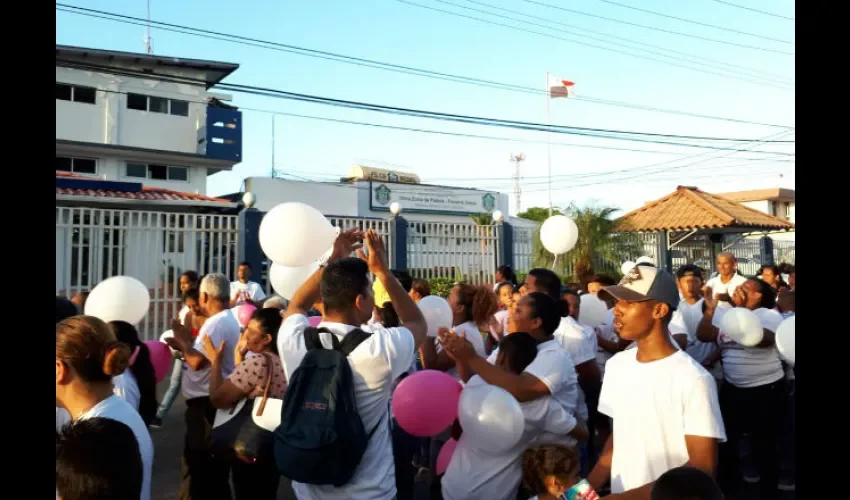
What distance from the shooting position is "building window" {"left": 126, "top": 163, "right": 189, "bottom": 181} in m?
23.5

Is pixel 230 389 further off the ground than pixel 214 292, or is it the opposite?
pixel 214 292

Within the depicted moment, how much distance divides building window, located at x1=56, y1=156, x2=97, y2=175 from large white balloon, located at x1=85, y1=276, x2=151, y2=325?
67.5 ft

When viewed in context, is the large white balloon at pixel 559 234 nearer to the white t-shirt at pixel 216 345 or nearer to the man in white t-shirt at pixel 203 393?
the man in white t-shirt at pixel 203 393

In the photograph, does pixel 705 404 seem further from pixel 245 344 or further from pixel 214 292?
pixel 214 292

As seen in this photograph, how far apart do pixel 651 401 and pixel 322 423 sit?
1184mm

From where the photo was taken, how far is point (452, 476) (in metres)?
2.88

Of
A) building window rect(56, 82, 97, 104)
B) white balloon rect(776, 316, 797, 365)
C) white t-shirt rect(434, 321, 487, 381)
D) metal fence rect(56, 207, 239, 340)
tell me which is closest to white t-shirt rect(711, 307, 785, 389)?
white balloon rect(776, 316, 797, 365)

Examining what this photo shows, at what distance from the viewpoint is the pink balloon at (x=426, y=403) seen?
117 inches

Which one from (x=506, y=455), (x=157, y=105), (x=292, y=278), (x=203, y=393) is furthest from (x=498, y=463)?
(x=157, y=105)

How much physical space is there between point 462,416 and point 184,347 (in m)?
1.95

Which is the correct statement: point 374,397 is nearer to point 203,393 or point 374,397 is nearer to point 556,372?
point 556,372
